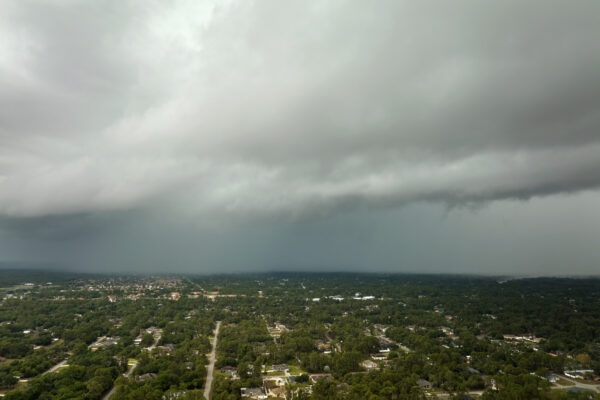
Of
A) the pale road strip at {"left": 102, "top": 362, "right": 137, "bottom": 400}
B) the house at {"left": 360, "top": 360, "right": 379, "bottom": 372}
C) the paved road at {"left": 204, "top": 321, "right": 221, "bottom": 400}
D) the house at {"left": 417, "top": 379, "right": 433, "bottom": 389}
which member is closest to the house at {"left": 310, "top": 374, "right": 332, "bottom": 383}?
the house at {"left": 360, "top": 360, "right": 379, "bottom": 372}

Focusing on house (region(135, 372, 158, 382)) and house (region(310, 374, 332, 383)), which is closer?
house (region(135, 372, 158, 382))

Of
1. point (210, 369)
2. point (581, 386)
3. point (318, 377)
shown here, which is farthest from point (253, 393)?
point (581, 386)

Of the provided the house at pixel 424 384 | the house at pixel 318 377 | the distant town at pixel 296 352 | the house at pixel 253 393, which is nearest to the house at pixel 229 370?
the distant town at pixel 296 352

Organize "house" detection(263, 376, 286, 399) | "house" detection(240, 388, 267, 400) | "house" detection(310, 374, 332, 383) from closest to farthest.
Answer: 1. "house" detection(240, 388, 267, 400)
2. "house" detection(263, 376, 286, 399)
3. "house" detection(310, 374, 332, 383)

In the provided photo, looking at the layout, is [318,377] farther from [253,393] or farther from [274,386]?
[253,393]

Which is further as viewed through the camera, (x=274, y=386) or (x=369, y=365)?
(x=369, y=365)

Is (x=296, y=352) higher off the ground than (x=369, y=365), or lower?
higher

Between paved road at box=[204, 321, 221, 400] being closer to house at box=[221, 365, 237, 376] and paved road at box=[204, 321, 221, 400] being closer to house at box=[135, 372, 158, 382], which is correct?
house at box=[221, 365, 237, 376]

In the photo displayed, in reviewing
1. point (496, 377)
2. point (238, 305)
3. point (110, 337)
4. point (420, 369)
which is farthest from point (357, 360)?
point (238, 305)

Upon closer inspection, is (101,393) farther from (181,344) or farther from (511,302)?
(511,302)
